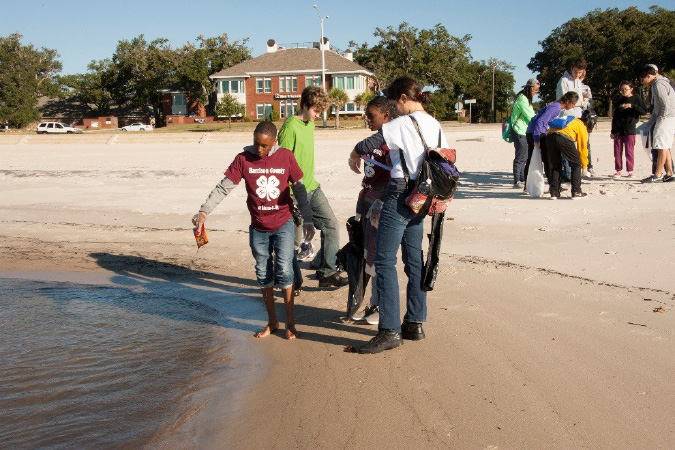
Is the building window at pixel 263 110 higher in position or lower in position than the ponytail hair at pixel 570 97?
higher

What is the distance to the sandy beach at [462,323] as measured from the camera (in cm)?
399

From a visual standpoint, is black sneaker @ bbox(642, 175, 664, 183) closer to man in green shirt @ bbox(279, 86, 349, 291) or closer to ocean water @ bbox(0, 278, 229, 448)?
man in green shirt @ bbox(279, 86, 349, 291)

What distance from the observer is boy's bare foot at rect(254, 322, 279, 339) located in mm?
5971

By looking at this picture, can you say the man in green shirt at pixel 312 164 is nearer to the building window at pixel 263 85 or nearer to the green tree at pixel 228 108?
the green tree at pixel 228 108

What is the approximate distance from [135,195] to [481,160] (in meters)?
9.89

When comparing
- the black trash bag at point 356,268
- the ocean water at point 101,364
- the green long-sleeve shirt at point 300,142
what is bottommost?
the ocean water at point 101,364

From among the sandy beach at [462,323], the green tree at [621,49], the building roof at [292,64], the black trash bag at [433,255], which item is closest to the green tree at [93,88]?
the building roof at [292,64]

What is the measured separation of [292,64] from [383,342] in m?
72.1

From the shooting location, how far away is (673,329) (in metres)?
5.24

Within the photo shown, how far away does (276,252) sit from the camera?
578 centimetres

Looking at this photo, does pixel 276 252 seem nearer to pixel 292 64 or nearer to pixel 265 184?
pixel 265 184

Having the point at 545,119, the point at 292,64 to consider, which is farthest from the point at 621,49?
the point at 545,119

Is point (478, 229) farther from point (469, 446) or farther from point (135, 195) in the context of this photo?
A: point (135, 195)

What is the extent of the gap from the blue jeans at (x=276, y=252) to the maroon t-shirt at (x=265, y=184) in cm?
7
